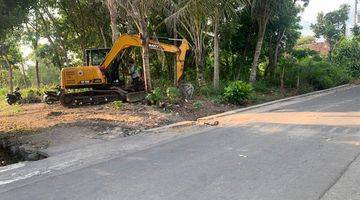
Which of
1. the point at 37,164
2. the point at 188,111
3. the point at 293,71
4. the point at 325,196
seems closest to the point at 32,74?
the point at 293,71

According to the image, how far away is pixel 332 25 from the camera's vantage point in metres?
48.8

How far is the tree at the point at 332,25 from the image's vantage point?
1892 inches

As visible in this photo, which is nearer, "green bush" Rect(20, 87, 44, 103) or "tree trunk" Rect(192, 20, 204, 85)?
"tree trunk" Rect(192, 20, 204, 85)

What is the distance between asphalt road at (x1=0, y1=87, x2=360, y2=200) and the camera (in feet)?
21.9

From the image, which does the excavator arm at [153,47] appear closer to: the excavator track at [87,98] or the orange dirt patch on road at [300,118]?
the excavator track at [87,98]

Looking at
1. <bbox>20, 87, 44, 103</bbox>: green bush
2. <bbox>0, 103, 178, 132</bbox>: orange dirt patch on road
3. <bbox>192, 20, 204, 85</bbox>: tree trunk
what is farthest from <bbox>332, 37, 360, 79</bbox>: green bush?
<bbox>0, 103, 178, 132</bbox>: orange dirt patch on road

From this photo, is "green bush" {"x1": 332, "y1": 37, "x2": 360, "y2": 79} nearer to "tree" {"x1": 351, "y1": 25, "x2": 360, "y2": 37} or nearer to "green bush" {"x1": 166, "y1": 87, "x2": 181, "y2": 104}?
"tree" {"x1": 351, "y1": 25, "x2": 360, "y2": 37}

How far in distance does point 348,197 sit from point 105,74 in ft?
50.4

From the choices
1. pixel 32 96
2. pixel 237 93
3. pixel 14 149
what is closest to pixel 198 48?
pixel 237 93

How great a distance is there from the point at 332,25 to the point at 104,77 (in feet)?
116

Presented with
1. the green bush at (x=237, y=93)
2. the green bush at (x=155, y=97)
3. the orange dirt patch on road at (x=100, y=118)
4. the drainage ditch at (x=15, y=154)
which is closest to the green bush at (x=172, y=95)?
the green bush at (x=155, y=97)

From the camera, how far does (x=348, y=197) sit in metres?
6.25

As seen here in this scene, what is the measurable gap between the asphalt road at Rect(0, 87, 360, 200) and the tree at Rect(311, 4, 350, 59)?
39.0 m

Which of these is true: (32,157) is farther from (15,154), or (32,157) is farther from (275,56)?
(275,56)
